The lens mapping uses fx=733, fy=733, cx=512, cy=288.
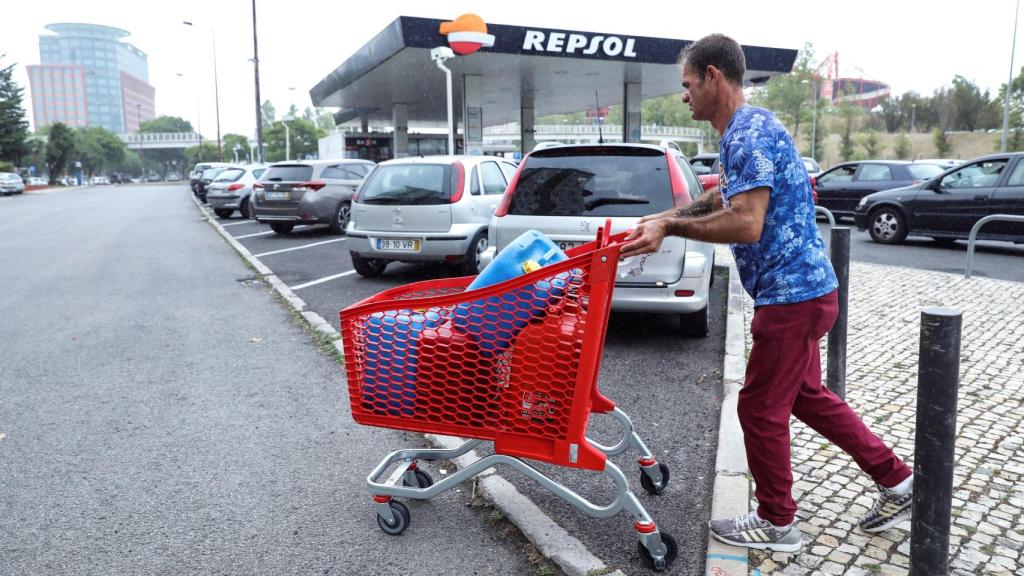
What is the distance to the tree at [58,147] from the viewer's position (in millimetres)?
73812

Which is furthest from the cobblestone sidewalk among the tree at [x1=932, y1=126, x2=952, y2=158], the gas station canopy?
the tree at [x1=932, y1=126, x2=952, y2=158]

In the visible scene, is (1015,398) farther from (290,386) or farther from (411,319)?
(290,386)

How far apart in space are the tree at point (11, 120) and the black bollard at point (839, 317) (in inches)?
2640

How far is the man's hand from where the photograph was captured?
101 inches

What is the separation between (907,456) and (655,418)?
4.42ft

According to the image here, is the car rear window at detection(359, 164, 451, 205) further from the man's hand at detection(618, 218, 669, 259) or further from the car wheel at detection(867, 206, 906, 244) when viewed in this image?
the car wheel at detection(867, 206, 906, 244)

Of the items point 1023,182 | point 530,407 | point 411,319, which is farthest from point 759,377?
point 1023,182

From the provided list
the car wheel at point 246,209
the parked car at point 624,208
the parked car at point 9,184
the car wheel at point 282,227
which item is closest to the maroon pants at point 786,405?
the parked car at point 624,208

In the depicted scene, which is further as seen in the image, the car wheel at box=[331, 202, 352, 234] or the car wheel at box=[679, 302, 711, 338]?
the car wheel at box=[331, 202, 352, 234]

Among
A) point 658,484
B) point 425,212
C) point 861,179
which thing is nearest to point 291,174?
point 425,212

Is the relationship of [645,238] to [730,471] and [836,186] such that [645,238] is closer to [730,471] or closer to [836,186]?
[730,471]

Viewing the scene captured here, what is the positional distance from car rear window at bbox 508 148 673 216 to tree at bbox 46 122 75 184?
82.9 metres

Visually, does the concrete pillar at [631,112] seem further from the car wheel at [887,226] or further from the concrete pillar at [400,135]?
the car wheel at [887,226]

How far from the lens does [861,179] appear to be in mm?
16328
